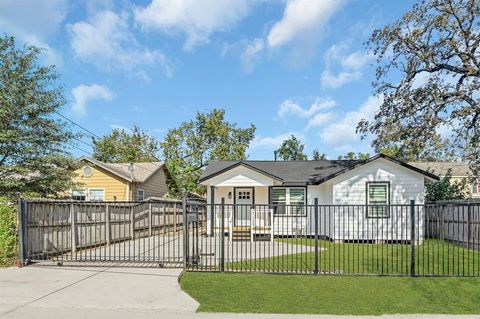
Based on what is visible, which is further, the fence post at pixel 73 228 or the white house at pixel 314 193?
the white house at pixel 314 193

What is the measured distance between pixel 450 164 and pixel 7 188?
44.4m

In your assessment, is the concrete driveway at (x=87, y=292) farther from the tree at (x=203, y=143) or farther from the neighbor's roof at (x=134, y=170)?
the tree at (x=203, y=143)

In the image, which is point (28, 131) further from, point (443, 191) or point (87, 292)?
point (443, 191)

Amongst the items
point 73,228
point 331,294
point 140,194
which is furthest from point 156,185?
point 331,294

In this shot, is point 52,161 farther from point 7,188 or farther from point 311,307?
point 311,307

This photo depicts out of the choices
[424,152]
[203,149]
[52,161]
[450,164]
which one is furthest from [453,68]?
[450,164]

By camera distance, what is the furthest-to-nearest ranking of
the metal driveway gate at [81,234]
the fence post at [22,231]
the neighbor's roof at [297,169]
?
the neighbor's roof at [297,169], the metal driveway gate at [81,234], the fence post at [22,231]

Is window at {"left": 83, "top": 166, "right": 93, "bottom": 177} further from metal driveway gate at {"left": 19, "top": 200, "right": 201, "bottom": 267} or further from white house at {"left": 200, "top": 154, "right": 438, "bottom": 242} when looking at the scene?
metal driveway gate at {"left": 19, "top": 200, "right": 201, "bottom": 267}

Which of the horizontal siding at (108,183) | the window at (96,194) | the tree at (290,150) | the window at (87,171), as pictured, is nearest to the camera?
the horizontal siding at (108,183)

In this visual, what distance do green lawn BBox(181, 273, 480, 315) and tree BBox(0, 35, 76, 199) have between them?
8786mm

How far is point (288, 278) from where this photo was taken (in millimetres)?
8969

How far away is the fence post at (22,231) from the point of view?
10.1m

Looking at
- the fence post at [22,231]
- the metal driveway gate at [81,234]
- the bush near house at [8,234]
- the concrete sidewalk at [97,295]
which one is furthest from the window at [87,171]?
the concrete sidewalk at [97,295]

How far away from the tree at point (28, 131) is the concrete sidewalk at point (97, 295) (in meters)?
6.10
